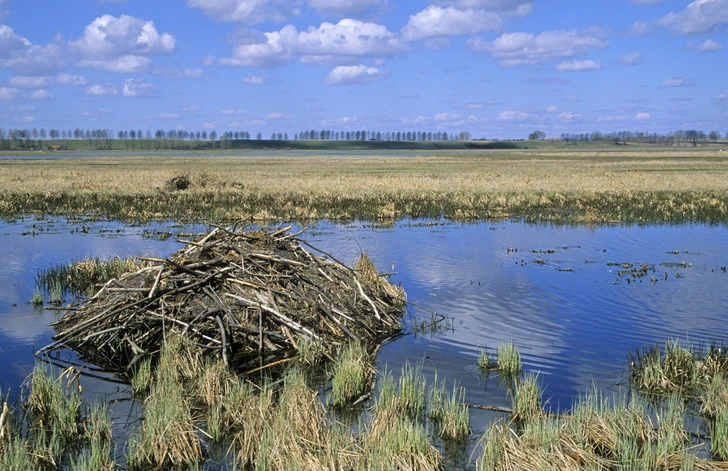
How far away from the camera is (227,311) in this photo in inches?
461

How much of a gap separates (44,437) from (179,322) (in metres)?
4.08

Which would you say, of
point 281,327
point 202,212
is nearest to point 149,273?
point 281,327

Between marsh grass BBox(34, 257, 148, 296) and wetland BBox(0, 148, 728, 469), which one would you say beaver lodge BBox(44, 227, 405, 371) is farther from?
marsh grass BBox(34, 257, 148, 296)

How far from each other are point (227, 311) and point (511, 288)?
8290 mm

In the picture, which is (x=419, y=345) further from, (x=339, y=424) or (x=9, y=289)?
(x=9, y=289)

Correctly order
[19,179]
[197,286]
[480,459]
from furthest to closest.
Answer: [19,179]
[197,286]
[480,459]

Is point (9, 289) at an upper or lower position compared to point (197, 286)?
lower

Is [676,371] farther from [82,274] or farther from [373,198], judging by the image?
[373,198]

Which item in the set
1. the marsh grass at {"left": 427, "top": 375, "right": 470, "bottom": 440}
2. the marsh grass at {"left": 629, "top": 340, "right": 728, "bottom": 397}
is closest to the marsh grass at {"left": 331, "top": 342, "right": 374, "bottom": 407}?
the marsh grass at {"left": 427, "top": 375, "right": 470, "bottom": 440}

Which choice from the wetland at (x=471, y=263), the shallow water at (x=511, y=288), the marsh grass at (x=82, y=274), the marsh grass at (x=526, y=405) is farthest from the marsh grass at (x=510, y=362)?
the marsh grass at (x=82, y=274)

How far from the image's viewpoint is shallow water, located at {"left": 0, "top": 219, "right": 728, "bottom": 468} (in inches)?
446

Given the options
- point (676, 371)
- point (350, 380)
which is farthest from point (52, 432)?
point (676, 371)

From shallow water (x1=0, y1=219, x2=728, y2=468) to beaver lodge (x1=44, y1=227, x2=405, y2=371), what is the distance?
3.05ft

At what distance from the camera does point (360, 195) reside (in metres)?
41.1
